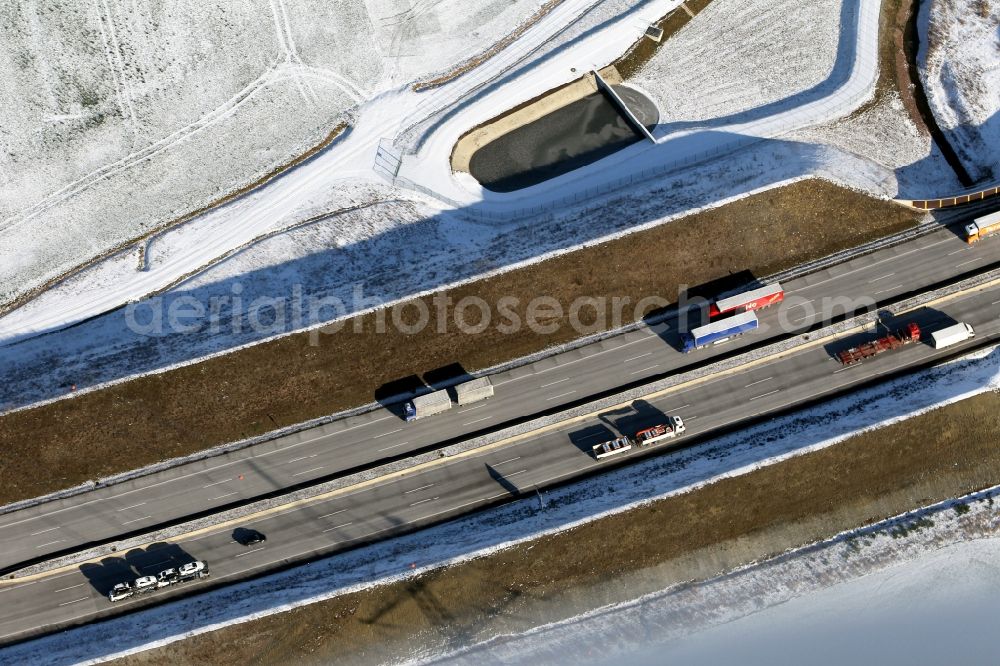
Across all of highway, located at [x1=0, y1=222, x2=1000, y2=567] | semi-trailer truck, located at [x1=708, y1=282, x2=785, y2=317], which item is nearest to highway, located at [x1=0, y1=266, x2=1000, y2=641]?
highway, located at [x1=0, y1=222, x2=1000, y2=567]

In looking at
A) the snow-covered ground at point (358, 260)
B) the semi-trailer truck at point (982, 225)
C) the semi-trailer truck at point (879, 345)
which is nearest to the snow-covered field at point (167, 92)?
the snow-covered ground at point (358, 260)

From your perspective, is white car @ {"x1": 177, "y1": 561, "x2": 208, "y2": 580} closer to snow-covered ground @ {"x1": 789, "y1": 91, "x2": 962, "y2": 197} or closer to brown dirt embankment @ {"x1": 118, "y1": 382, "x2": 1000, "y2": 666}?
brown dirt embankment @ {"x1": 118, "y1": 382, "x2": 1000, "y2": 666}

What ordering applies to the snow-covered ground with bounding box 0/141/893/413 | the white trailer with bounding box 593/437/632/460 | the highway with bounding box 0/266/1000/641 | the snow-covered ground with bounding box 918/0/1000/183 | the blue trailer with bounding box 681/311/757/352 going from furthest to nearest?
the snow-covered ground with bounding box 918/0/1000/183 → the snow-covered ground with bounding box 0/141/893/413 → the blue trailer with bounding box 681/311/757/352 → the white trailer with bounding box 593/437/632/460 → the highway with bounding box 0/266/1000/641

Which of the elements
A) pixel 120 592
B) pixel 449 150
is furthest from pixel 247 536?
pixel 449 150

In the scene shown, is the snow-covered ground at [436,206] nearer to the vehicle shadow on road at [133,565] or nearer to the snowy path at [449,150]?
the snowy path at [449,150]

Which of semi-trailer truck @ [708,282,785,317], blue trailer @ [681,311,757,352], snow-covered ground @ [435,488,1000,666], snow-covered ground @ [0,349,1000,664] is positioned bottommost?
snow-covered ground @ [435,488,1000,666]

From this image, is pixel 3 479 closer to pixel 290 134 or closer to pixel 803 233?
pixel 290 134

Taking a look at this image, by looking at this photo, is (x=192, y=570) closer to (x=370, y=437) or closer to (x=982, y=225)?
(x=370, y=437)
